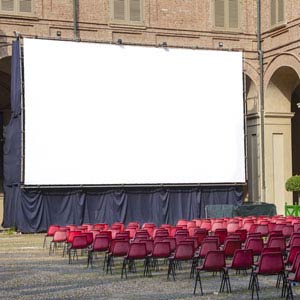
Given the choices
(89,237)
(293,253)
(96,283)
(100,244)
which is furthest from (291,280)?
(89,237)

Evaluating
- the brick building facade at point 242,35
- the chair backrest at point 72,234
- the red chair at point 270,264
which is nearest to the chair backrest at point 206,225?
the chair backrest at point 72,234

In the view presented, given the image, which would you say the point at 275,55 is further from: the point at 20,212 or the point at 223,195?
the point at 20,212

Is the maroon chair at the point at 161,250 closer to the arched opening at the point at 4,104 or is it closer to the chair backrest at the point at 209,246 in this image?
the chair backrest at the point at 209,246

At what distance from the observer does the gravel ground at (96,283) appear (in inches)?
420

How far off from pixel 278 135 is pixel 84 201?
891 centimetres

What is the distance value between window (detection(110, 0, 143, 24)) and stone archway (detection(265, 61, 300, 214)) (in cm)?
572

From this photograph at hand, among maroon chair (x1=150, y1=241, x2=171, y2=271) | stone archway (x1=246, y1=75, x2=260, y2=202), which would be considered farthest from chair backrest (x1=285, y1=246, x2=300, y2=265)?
Answer: stone archway (x1=246, y1=75, x2=260, y2=202)

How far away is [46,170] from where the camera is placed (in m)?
23.3

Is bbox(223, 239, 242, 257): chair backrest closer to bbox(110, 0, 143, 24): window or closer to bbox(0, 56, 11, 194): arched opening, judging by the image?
bbox(110, 0, 143, 24): window

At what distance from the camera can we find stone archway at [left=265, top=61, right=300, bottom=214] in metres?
28.1

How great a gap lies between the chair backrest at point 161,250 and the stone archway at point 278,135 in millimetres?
15875

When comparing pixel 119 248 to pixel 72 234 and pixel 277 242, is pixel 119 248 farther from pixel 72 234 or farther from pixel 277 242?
pixel 277 242

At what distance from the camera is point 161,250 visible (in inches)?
501

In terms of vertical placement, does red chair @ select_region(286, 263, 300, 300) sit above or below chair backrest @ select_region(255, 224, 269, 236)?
below
